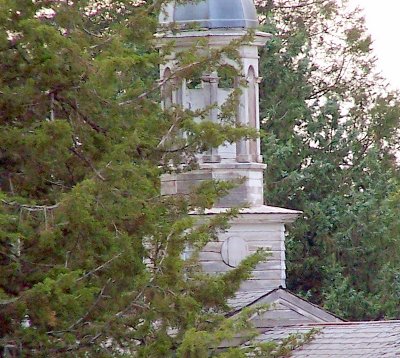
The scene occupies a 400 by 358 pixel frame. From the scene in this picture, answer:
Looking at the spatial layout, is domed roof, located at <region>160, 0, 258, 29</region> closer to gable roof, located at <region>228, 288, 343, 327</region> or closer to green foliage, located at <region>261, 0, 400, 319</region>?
gable roof, located at <region>228, 288, 343, 327</region>

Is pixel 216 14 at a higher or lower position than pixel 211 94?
higher

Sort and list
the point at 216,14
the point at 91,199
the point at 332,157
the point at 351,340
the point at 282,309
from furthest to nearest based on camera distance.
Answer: the point at 332,157
the point at 216,14
the point at 282,309
the point at 351,340
the point at 91,199

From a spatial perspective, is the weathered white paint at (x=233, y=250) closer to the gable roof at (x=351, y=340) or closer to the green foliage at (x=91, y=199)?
the gable roof at (x=351, y=340)

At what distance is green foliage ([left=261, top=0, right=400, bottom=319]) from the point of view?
33000 mm

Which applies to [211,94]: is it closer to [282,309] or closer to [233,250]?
[233,250]

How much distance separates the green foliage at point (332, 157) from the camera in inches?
1299

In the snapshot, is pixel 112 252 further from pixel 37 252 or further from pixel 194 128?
pixel 194 128

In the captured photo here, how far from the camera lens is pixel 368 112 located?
34906 mm

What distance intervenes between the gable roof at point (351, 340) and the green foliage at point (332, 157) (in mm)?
12154

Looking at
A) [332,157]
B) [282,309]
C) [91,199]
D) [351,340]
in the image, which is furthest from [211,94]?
[332,157]

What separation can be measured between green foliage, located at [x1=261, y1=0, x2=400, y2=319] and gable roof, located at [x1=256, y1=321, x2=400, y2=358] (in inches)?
479

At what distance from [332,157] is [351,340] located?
15.5m

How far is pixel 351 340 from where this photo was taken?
746 inches

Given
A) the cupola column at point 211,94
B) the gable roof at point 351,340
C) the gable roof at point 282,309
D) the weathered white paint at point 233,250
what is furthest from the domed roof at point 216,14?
the gable roof at point 351,340
